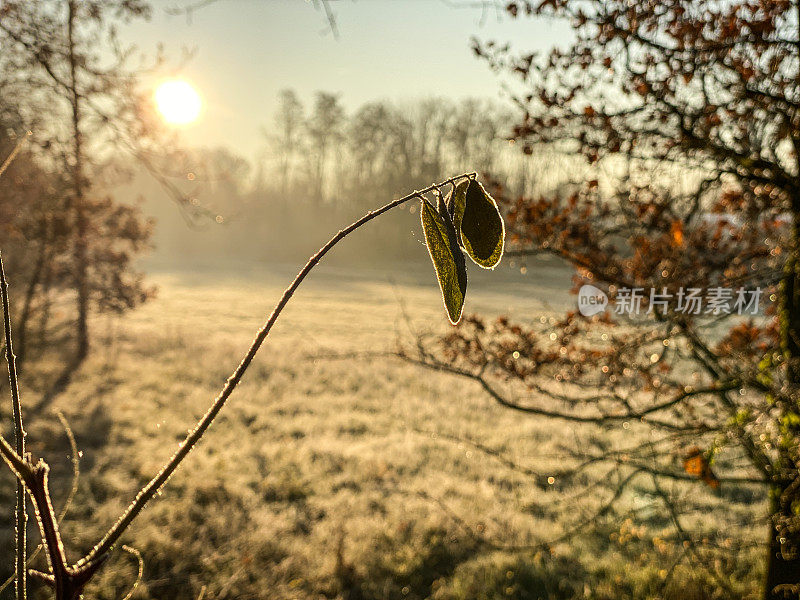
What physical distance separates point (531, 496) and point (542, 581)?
1.58 m

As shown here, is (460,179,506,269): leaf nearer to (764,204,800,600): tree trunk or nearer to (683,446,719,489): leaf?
(764,204,800,600): tree trunk

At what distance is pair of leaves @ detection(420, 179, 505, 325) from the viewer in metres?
0.48

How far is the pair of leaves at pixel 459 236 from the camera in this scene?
1.57 ft

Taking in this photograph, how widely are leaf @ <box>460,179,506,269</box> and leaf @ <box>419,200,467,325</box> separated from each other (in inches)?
1.0

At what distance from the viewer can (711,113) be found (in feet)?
7.98

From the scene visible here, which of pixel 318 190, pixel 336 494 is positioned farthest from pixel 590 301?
pixel 318 190

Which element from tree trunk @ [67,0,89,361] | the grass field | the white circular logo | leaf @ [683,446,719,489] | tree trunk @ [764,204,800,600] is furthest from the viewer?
tree trunk @ [67,0,89,361]

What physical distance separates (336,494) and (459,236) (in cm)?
559

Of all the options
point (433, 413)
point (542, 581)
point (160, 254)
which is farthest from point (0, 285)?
point (160, 254)

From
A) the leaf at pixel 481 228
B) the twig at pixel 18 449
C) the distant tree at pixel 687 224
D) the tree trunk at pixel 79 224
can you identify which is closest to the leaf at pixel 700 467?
the distant tree at pixel 687 224

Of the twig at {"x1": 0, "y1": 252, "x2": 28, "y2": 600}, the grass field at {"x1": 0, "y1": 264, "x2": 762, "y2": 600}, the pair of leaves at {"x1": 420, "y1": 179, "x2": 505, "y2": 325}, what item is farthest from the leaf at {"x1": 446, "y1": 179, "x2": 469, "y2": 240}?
the grass field at {"x1": 0, "y1": 264, "x2": 762, "y2": 600}

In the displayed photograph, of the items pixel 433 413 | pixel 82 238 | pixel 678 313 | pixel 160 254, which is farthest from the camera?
pixel 160 254

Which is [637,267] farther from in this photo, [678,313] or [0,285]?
[0,285]

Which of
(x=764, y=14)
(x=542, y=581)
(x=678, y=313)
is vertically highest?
(x=764, y=14)
